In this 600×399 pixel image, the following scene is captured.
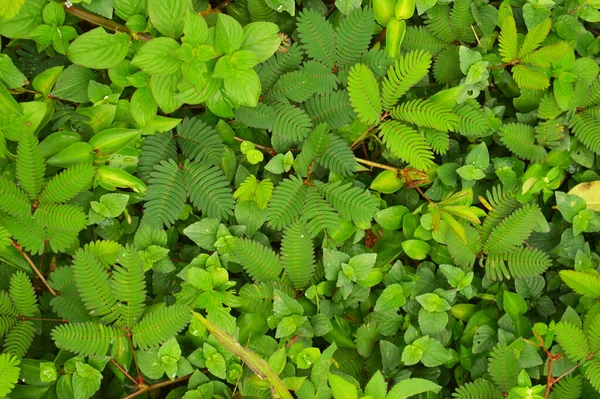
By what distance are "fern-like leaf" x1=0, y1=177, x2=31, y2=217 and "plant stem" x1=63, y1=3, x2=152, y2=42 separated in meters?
0.87

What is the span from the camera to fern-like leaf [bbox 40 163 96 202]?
8.62ft

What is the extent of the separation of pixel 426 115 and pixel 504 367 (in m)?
1.28

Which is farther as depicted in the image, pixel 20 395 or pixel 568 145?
pixel 568 145

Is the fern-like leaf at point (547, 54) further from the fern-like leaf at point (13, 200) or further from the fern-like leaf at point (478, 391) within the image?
the fern-like leaf at point (13, 200)

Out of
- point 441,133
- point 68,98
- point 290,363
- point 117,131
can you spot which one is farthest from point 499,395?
point 68,98

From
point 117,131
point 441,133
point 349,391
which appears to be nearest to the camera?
point 349,391

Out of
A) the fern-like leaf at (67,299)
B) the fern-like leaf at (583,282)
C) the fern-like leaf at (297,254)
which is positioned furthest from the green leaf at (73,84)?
the fern-like leaf at (583,282)

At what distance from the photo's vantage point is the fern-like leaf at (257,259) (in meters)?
2.79

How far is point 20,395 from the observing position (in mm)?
2607

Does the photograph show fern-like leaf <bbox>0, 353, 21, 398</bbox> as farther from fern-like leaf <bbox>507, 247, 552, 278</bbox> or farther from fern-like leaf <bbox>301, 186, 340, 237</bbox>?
fern-like leaf <bbox>507, 247, 552, 278</bbox>

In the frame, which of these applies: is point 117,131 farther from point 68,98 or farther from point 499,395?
point 499,395

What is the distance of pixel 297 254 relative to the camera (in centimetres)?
284

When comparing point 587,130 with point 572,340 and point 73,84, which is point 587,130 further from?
point 73,84

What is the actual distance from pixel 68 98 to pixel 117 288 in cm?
96
